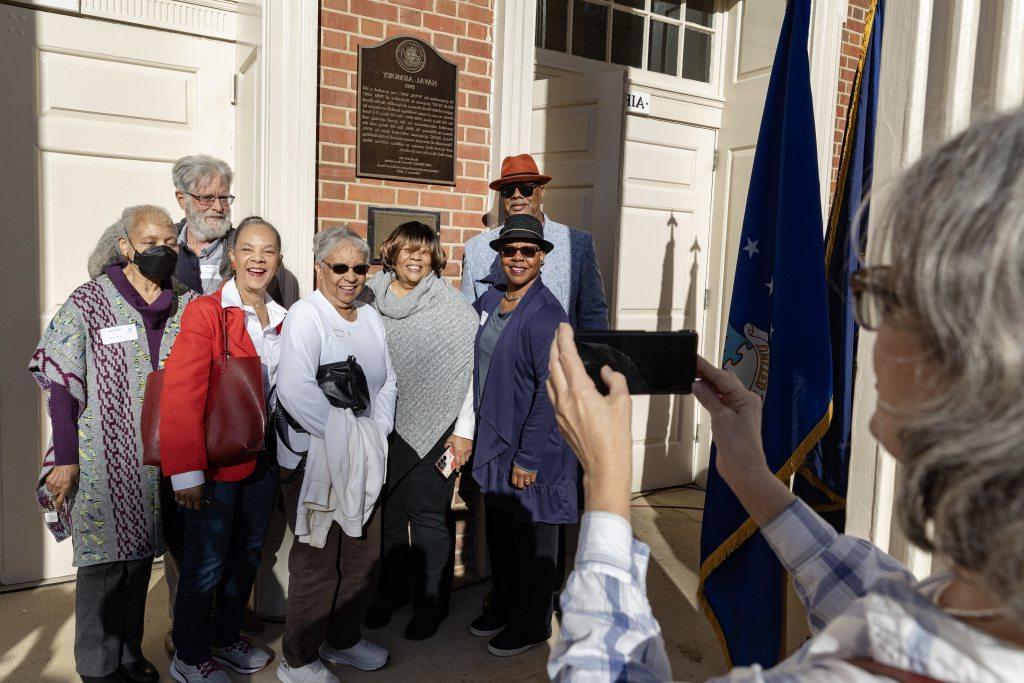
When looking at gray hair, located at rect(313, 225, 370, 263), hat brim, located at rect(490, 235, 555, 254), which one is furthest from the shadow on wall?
hat brim, located at rect(490, 235, 555, 254)

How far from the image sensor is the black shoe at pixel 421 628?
335 cm

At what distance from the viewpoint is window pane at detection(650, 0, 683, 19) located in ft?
16.7

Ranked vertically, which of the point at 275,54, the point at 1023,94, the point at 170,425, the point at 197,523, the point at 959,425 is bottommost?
the point at 197,523

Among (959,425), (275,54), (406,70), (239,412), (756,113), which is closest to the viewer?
(959,425)

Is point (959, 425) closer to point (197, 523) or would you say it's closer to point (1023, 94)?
point (1023, 94)

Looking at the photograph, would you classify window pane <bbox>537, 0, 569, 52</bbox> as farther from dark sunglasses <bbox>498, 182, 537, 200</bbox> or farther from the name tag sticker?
the name tag sticker

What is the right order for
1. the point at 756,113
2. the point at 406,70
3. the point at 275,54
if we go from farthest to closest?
the point at 756,113
the point at 406,70
the point at 275,54

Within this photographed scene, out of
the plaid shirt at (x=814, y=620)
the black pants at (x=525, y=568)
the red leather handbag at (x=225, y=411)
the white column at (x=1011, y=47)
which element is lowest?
the black pants at (x=525, y=568)

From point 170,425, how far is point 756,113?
4260 mm

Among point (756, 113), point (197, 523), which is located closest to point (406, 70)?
point (197, 523)

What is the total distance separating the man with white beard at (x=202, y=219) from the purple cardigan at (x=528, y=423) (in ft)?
4.20

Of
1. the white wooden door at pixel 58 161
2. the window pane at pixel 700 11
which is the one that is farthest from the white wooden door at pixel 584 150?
the white wooden door at pixel 58 161

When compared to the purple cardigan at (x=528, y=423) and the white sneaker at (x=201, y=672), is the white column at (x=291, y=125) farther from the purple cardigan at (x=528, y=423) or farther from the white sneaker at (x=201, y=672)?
the white sneaker at (x=201, y=672)

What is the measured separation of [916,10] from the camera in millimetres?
1860
